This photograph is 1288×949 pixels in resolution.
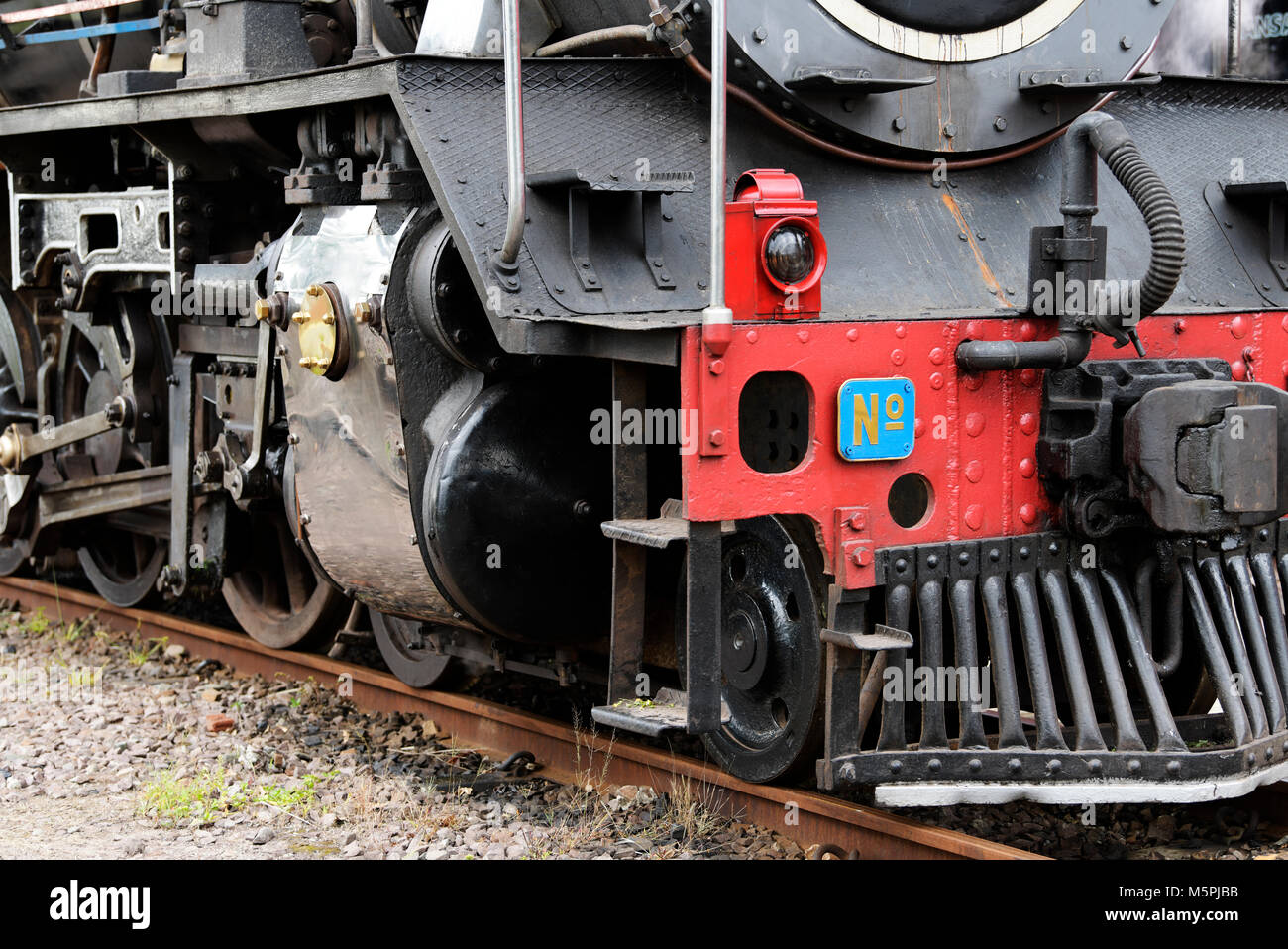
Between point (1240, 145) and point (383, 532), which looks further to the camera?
point (1240, 145)

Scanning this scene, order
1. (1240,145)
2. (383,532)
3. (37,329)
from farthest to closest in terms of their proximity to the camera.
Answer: (37,329) < (1240,145) < (383,532)

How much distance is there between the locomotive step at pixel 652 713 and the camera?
3.90 meters

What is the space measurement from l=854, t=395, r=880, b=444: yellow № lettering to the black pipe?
273 millimetres

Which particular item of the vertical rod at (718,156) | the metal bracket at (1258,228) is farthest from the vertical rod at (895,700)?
the metal bracket at (1258,228)

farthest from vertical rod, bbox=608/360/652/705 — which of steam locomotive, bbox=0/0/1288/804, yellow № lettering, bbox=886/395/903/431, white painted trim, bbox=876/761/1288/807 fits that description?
white painted trim, bbox=876/761/1288/807

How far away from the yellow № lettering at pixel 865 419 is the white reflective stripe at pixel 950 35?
1031 mm

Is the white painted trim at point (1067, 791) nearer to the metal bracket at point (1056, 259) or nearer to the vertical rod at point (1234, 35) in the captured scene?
the metal bracket at point (1056, 259)

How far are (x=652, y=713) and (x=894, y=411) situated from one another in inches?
35.3

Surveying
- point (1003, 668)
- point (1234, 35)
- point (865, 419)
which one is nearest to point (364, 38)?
point (865, 419)

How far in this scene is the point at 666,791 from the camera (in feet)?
16.0

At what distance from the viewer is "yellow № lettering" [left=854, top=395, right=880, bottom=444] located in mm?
3920
